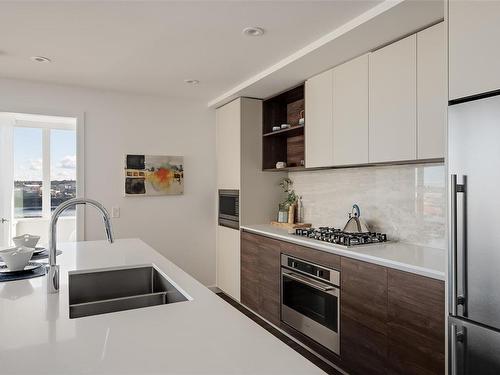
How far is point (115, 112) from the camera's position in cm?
397

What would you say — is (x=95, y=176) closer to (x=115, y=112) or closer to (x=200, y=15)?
(x=115, y=112)

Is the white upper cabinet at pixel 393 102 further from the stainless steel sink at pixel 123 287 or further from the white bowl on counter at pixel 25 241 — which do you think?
the white bowl on counter at pixel 25 241

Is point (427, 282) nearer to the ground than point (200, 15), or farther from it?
nearer to the ground

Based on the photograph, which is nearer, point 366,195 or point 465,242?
point 465,242

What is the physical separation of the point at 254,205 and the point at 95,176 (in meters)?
1.76

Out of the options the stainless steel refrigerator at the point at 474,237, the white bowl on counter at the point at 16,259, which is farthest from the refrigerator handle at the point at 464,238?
the white bowl on counter at the point at 16,259

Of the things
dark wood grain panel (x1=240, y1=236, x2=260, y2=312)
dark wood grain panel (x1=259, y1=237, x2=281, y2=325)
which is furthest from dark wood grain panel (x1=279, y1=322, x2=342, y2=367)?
dark wood grain panel (x1=240, y1=236, x2=260, y2=312)

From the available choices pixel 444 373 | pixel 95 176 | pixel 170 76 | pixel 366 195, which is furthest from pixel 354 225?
pixel 95 176

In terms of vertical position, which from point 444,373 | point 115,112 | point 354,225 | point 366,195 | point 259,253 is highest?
point 115,112

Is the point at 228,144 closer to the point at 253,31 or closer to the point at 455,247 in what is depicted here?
the point at 253,31

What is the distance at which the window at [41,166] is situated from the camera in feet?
16.6

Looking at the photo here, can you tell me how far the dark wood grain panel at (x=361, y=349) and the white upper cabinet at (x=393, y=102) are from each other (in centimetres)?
113

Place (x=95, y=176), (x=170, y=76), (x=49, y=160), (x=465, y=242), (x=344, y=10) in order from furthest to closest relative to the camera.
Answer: (x=49, y=160) < (x=95, y=176) < (x=170, y=76) < (x=344, y=10) < (x=465, y=242)

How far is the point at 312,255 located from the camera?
2.70 meters
